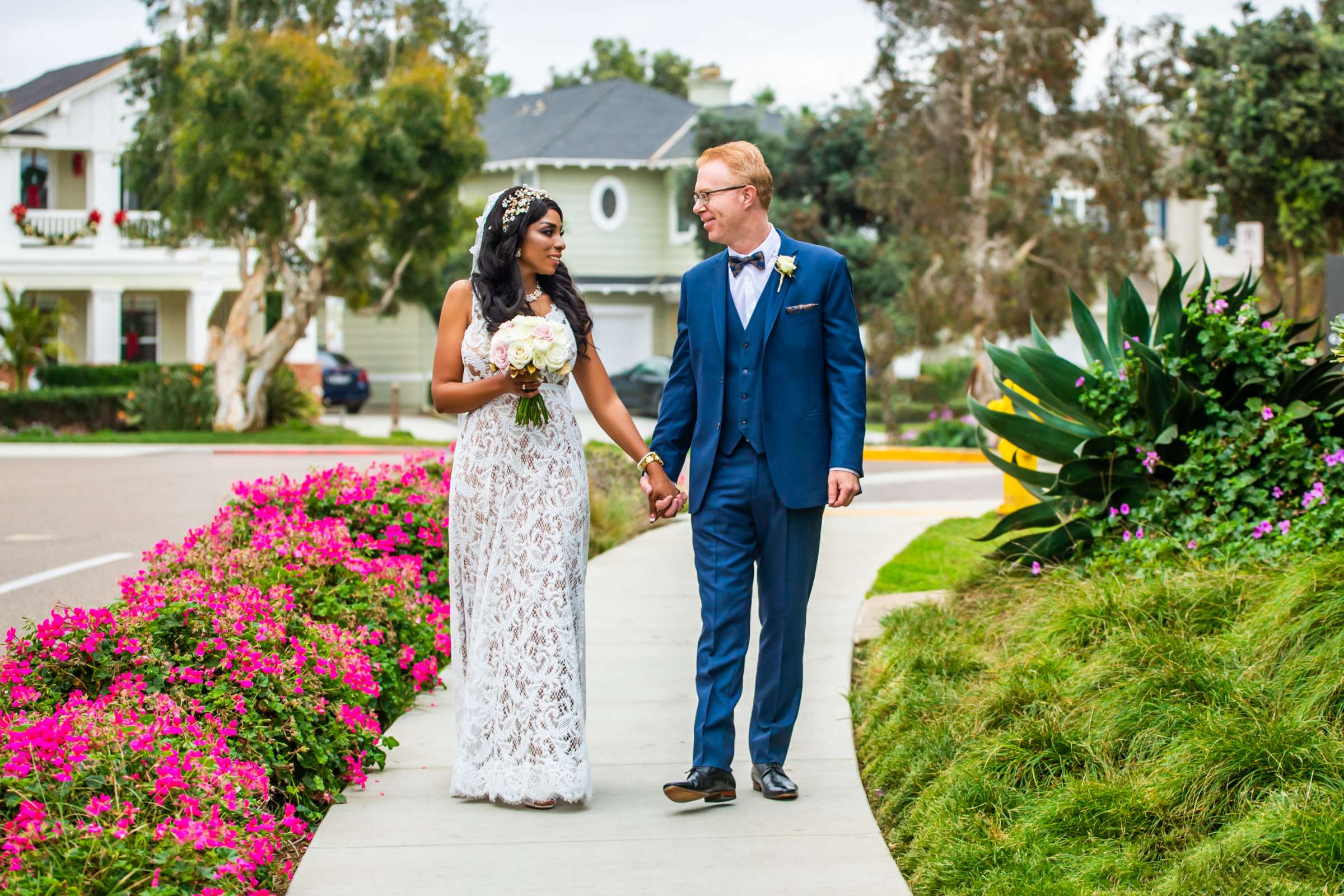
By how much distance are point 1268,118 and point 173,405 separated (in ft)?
63.7

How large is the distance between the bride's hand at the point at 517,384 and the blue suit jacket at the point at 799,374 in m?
0.44

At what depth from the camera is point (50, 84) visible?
38.3 meters

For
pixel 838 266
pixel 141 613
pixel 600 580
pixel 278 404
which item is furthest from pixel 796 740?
pixel 278 404

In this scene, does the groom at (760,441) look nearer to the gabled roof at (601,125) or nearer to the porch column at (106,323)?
the gabled roof at (601,125)

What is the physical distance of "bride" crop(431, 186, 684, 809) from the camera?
16.3 ft

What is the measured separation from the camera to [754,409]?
16.4 ft

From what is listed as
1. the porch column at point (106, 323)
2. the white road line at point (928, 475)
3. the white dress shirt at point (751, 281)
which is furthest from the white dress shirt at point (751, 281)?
the porch column at point (106, 323)

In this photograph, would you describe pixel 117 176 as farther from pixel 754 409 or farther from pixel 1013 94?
pixel 754 409

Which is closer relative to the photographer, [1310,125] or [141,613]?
[141,613]

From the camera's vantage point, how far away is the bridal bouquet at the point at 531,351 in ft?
16.0

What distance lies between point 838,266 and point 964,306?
20.7m

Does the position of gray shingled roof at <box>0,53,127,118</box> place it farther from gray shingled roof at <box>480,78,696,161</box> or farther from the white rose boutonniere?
the white rose boutonniere

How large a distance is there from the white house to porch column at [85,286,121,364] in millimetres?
25

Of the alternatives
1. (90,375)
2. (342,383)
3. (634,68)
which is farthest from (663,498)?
(634,68)
